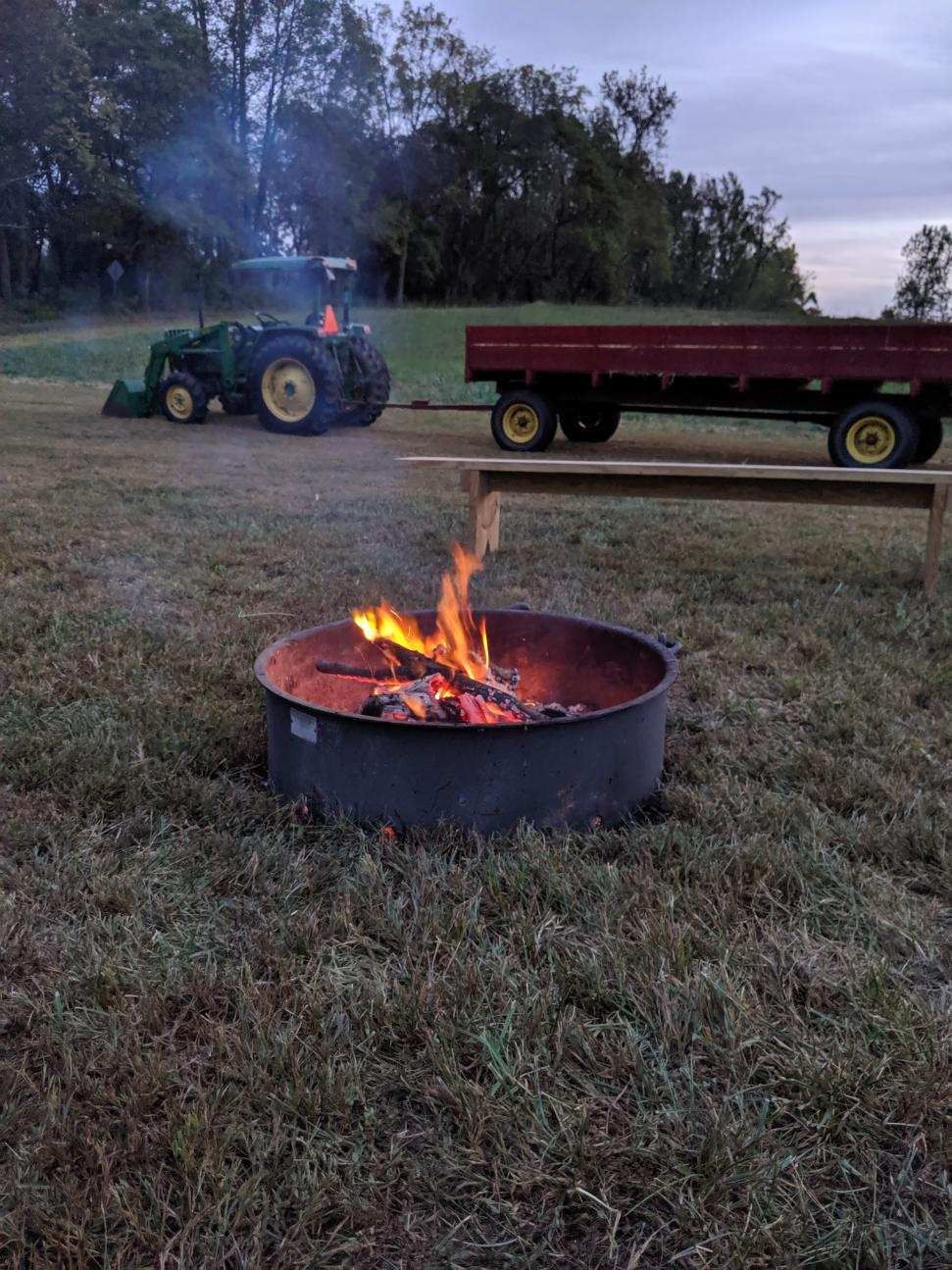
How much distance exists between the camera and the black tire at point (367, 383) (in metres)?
12.4

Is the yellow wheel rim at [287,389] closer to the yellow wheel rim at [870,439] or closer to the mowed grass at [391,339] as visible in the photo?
the mowed grass at [391,339]

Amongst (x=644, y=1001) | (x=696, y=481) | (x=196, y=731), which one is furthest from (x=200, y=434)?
(x=644, y=1001)

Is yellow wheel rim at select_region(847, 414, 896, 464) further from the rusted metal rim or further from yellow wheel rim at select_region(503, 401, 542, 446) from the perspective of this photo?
the rusted metal rim

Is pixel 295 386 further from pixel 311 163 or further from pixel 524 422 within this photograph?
pixel 311 163

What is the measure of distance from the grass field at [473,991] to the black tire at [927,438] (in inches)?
273

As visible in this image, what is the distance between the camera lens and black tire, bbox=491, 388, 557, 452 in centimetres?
1118

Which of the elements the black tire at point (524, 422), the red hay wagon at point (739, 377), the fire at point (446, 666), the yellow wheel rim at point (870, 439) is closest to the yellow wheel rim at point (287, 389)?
the red hay wagon at point (739, 377)

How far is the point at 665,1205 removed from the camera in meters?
1.50

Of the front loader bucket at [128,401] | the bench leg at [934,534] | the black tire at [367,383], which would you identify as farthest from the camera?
the front loader bucket at [128,401]

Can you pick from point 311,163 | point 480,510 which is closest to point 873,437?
point 480,510

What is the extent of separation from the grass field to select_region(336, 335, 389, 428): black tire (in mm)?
8771

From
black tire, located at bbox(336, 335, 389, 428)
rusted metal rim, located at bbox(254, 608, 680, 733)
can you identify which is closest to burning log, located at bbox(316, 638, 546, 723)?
rusted metal rim, located at bbox(254, 608, 680, 733)

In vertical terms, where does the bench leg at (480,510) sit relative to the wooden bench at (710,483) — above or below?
below

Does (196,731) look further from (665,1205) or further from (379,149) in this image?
(379,149)
